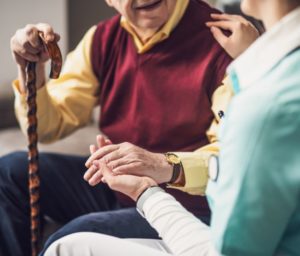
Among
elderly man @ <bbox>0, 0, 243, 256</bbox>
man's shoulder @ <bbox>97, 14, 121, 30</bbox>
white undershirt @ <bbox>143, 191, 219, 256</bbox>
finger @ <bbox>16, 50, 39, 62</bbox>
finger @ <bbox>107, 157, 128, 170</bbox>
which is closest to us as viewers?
white undershirt @ <bbox>143, 191, 219, 256</bbox>

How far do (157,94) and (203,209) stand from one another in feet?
0.82

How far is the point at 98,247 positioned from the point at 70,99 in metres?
0.53

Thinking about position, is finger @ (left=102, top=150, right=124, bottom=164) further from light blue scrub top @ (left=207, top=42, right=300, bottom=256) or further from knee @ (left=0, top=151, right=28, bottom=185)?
knee @ (left=0, top=151, right=28, bottom=185)

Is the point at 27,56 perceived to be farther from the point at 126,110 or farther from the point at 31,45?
the point at 126,110

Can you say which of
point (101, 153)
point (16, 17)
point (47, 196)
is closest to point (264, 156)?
point (101, 153)

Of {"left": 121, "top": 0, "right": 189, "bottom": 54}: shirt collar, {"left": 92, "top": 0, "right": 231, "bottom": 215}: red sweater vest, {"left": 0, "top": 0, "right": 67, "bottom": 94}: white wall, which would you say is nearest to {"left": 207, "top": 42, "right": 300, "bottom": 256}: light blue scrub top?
{"left": 92, "top": 0, "right": 231, "bottom": 215}: red sweater vest

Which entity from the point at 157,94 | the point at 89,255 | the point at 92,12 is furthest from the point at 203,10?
the point at 92,12

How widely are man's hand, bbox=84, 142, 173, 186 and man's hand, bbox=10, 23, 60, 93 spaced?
0.25 m

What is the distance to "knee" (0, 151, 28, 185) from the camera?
4.04 ft

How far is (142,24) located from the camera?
3.62ft

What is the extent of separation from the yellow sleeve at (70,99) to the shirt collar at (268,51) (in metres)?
0.63

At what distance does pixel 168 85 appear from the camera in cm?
111

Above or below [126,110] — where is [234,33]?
above

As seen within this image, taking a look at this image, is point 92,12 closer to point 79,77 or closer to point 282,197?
point 79,77
